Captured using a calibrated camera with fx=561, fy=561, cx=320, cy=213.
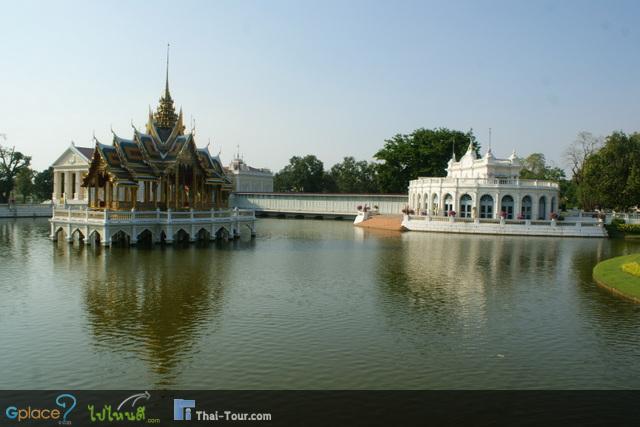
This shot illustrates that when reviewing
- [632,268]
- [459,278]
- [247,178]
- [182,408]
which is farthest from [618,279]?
[247,178]

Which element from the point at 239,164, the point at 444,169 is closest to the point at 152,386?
the point at 444,169

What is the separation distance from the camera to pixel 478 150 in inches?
3346

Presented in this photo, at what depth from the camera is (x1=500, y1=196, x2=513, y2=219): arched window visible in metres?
57.7

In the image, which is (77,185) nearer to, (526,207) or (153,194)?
(153,194)

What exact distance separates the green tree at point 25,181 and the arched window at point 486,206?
6646 centimetres

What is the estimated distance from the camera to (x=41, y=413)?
33.8 feet

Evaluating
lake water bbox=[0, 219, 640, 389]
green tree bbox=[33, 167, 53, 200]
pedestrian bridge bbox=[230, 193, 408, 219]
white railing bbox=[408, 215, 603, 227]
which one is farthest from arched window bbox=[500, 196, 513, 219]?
green tree bbox=[33, 167, 53, 200]

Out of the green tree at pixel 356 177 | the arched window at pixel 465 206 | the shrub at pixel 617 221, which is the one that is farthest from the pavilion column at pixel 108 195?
the green tree at pixel 356 177

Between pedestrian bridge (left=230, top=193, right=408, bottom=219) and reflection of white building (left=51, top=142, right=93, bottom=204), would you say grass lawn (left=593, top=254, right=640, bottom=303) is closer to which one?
pedestrian bridge (left=230, top=193, right=408, bottom=219)

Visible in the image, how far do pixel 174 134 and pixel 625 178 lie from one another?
44.6 meters

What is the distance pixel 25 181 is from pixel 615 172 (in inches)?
3183

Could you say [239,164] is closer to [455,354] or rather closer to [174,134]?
[174,134]

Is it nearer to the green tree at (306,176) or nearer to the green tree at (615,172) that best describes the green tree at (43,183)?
the green tree at (306,176)

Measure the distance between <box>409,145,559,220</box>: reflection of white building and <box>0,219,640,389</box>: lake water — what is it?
1087 inches
